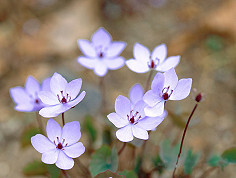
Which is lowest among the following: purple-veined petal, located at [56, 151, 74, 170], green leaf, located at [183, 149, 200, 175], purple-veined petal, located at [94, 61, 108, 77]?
green leaf, located at [183, 149, 200, 175]

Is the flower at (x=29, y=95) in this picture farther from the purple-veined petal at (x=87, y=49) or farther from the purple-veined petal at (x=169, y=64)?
the purple-veined petal at (x=169, y=64)

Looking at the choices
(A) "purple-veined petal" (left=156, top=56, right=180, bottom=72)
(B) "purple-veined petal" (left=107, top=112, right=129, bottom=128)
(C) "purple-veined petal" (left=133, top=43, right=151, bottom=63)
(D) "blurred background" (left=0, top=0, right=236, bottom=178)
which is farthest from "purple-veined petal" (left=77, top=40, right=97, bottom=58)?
(D) "blurred background" (left=0, top=0, right=236, bottom=178)

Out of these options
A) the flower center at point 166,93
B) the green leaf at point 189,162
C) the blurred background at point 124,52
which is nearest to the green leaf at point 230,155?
the green leaf at point 189,162

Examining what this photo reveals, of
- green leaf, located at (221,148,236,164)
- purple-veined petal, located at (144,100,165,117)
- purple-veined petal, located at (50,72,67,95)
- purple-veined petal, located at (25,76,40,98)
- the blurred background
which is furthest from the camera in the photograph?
the blurred background

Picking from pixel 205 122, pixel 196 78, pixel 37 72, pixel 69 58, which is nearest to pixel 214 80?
pixel 196 78

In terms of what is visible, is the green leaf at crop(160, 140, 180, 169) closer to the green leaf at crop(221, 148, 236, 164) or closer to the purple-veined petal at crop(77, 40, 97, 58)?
the green leaf at crop(221, 148, 236, 164)

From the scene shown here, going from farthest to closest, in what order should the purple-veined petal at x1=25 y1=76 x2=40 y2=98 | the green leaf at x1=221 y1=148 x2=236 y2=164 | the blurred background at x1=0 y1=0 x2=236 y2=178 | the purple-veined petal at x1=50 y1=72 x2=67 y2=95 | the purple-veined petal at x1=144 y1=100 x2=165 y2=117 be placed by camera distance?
1. the blurred background at x1=0 y1=0 x2=236 y2=178
2. the purple-veined petal at x1=25 y1=76 x2=40 y2=98
3. the green leaf at x1=221 y1=148 x2=236 y2=164
4. the purple-veined petal at x1=50 y1=72 x2=67 y2=95
5. the purple-veined petal at x1=144 y1=100 x2=165 y2=117

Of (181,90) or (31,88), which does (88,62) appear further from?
(181,90)

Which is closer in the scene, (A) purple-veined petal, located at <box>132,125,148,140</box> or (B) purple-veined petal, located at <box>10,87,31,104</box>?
(A) purple-veined petal, located at <box>132,125,148,140</box>
